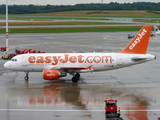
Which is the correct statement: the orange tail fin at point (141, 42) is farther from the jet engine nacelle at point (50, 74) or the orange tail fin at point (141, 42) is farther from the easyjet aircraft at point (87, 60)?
the jet engine nacelle at point (50, 74)

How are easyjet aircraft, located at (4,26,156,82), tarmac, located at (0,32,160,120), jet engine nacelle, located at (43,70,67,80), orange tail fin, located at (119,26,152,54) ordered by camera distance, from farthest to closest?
orange tail fin, located at (119,26,152,54) < easyjet aircraft, located at (4,26,156,82) < jet engine nacelle, located at (43,70,67,80) < tarmac, located at (0,32,160,120)

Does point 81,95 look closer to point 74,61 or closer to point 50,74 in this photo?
point 50,74

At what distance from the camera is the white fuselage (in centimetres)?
3784

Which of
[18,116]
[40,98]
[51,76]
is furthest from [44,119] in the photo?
[51,76]

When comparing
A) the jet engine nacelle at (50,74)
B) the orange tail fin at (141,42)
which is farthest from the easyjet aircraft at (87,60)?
the jet engine nacelle at (50,74)

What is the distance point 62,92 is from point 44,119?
892 centimetres

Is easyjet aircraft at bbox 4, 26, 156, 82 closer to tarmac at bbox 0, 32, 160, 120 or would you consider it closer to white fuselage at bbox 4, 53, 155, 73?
white fuselage at bbox 4, 53, 155, 73

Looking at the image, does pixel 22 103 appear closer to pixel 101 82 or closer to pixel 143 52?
pixel 101 82

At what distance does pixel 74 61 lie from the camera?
38.3 meters

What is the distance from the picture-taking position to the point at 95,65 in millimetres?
38094

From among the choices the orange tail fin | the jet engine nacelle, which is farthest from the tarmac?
the orange tail fin

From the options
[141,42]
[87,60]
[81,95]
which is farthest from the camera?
[141,42]

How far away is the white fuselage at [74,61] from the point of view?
37844mm

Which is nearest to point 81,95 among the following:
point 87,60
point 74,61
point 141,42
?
point 87,60
